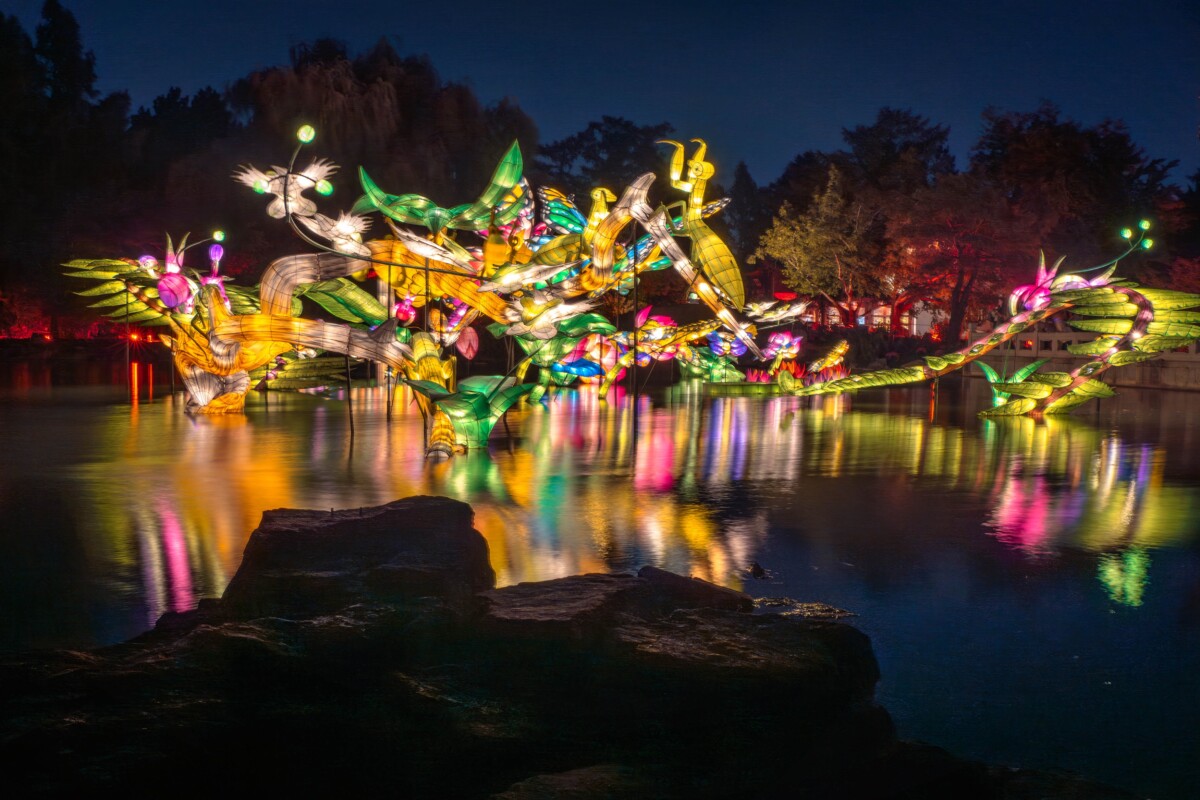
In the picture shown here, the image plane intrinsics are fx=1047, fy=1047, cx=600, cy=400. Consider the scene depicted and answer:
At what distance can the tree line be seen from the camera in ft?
108

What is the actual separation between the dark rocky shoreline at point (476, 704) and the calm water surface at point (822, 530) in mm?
459

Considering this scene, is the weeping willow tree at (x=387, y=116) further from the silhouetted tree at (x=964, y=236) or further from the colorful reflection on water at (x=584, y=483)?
the colorful reflection on water at (x=584, y=483)

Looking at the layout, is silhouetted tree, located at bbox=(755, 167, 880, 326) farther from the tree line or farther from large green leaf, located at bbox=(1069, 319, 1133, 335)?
large green leaf, located at bbox=(1069, 319, 1133, 335)

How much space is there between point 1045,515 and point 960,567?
2200mm

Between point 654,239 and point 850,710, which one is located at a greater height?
point 654,239

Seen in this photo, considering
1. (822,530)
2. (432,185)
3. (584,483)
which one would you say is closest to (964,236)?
(432,185)

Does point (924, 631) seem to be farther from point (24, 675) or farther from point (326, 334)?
point (326, 334)

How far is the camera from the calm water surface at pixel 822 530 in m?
4.09

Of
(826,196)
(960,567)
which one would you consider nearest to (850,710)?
(960,567)

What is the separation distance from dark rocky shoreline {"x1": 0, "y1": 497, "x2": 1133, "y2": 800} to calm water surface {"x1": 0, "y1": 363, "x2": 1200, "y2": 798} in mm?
459

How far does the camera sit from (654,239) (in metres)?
15.5

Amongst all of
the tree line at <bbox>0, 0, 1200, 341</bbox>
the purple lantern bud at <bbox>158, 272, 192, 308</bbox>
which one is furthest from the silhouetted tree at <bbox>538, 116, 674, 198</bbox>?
the purple lantern bud at <bbox>158, 272, 192, 308</bbox>

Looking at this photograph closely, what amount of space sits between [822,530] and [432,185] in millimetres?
27728

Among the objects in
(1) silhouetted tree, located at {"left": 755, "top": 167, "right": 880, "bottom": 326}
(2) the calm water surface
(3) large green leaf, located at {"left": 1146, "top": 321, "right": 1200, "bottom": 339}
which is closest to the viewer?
(2) the calm water surface
